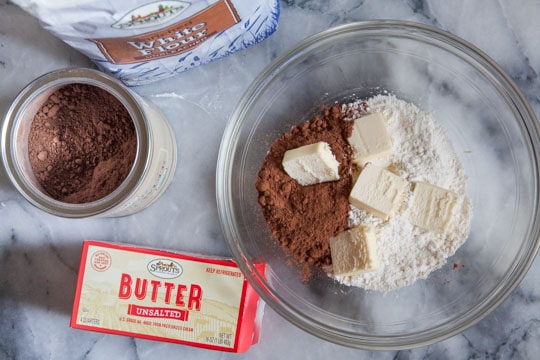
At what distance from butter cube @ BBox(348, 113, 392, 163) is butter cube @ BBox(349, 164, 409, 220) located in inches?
1.3

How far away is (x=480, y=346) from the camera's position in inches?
50.7

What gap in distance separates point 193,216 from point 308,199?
0.99 feet

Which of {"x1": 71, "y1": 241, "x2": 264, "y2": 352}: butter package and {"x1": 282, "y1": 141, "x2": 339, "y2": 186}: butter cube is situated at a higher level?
{"x1": 282, "y1": 141, "x2": 339, "y2": 186}: butter cube

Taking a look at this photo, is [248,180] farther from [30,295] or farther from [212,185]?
[30,295]

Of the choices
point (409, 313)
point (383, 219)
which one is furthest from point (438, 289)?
point (383, 219)

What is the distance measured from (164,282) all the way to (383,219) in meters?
0.49

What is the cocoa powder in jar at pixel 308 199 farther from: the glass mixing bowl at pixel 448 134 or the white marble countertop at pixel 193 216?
the white marble countertop at pixel 193 216

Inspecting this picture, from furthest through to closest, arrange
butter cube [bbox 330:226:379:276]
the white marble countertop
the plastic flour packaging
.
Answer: the white marble countertop < butter cube [bbox 330:226:379:276] < the plastic flour packaging

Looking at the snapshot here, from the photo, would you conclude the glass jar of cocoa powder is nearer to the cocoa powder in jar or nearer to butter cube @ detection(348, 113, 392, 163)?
the cocoa powder in jar

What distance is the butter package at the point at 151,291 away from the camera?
46.9 inches

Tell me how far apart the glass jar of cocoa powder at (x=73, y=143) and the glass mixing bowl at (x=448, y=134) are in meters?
0.20

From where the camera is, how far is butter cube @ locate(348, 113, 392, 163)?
3.77 ft

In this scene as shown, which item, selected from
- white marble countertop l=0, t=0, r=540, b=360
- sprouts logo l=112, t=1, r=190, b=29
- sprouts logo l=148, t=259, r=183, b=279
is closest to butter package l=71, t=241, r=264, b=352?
sprouts logo l=148, t=259, r=183, b=279

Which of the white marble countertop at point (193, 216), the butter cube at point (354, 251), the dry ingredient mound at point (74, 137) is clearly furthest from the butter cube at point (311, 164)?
the dry ingredient mound at point (74, 137)
